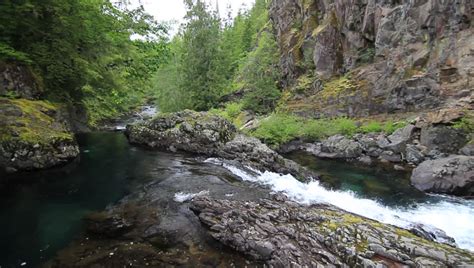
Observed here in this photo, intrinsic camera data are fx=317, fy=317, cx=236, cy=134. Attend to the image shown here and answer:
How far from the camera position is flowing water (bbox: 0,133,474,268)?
7305 mm

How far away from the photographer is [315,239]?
6.68m

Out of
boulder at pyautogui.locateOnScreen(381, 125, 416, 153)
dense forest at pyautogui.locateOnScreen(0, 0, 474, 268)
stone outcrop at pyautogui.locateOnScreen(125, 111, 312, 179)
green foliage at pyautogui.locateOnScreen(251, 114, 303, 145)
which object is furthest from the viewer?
green foliage at pyautogui.locateOnScreen(251, 114, 303, 145)

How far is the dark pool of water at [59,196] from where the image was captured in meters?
6.70

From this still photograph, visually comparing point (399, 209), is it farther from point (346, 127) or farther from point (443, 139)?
point (346, 127)

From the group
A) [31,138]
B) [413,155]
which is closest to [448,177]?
[413,155]

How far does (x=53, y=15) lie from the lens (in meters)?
13.9

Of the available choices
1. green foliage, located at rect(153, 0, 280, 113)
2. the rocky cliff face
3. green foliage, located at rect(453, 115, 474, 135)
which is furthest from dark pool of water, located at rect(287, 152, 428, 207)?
green foliage, located at rect(153, 0, 280, 113)

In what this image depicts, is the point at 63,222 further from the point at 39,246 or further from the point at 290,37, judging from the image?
the point at 290,37

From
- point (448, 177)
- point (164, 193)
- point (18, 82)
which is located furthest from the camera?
point (18, 82)

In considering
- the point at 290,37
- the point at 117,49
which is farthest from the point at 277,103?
the point at 117,49

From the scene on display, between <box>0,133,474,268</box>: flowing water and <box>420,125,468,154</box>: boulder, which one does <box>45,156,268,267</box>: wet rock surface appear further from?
<box>420,125,468,154</box>: boulder

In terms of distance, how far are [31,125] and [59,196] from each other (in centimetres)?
384

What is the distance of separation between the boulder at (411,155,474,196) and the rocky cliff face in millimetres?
5868

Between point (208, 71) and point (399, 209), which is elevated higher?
point (208, 71)
